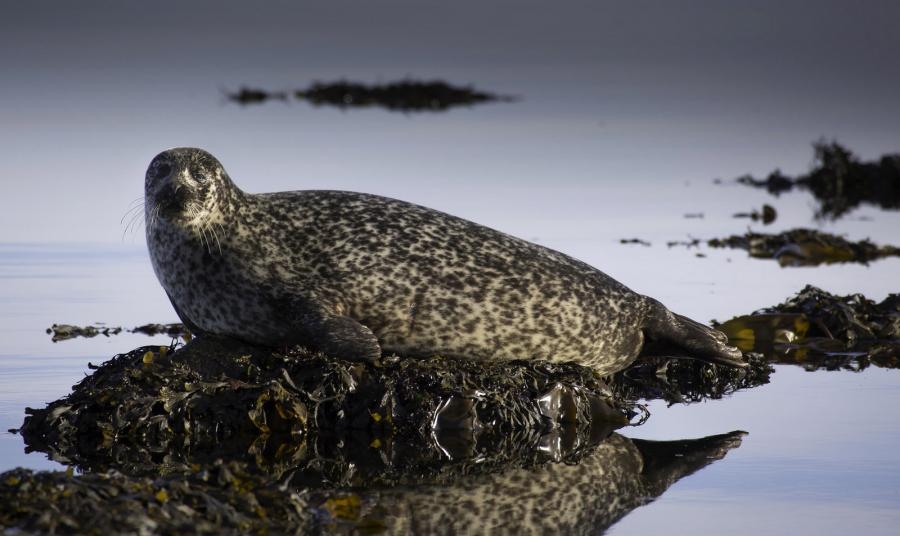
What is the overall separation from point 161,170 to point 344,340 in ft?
4.57

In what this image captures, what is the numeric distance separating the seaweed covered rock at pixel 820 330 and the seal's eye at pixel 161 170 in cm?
392

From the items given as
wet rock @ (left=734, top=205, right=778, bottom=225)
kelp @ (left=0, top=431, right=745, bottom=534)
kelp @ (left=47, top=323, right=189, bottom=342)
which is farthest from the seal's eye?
wet rock @ (left=734, top=205, right=778, bottom=225)

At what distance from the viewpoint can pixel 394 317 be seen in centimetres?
913

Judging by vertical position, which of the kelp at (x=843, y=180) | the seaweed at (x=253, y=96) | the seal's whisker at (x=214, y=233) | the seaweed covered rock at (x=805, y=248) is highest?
the seaweed at (x=253, y=96)

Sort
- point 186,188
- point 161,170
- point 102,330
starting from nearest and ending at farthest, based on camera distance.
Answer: point 186,188 < point 161,170 < point 102,330

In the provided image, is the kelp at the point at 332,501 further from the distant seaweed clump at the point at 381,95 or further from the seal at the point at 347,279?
the distant seaweed clump at the point at 381,95

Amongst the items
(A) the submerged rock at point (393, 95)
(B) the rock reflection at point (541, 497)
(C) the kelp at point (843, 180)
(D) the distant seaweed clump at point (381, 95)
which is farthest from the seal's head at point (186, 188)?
(A) the submerged rock at point (393, 95)

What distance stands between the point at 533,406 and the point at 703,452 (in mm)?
962

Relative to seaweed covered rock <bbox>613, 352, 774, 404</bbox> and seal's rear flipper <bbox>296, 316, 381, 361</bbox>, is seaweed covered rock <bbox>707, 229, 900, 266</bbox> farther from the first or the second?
seal's rear flipper <bbox>296, 316, 381, 361</bbox>

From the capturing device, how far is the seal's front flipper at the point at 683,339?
9.99 m

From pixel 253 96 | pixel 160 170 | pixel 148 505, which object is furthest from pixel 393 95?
pixel 148 505

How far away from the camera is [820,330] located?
11297 millimetres

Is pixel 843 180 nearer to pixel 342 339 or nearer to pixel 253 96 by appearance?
pixel 342 339

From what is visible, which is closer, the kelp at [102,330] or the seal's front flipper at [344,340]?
the seal's front flipper at [344,340]
